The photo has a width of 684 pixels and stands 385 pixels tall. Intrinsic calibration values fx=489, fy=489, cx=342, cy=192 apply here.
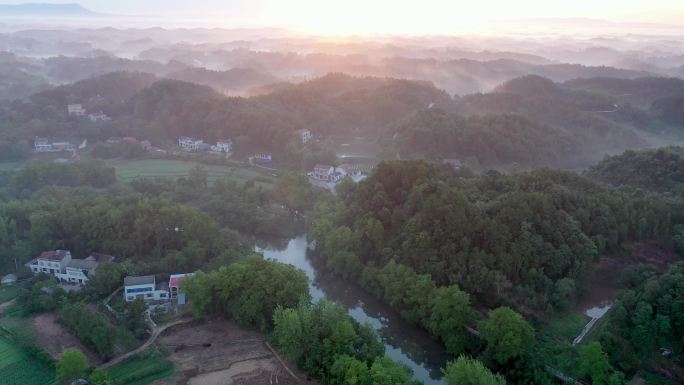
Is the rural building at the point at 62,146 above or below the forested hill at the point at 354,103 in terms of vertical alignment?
below

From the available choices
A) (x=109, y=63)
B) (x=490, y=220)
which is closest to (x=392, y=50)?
(x=109, y=63)

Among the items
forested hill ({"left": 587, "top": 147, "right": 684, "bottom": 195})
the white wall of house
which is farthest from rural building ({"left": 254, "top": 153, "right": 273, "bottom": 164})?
forested hill ({"left": 587, "top": 147, "right": 684, "bottom": 195})

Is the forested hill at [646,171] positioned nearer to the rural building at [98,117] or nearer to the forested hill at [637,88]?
the forested hill at [637,88]

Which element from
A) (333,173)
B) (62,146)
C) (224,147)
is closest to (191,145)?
(224,147)

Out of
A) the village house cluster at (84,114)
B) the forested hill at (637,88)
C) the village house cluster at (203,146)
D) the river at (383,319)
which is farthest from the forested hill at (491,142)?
the village house cluster at (84,114)

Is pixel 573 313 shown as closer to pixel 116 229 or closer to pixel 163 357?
pixel 163 357
